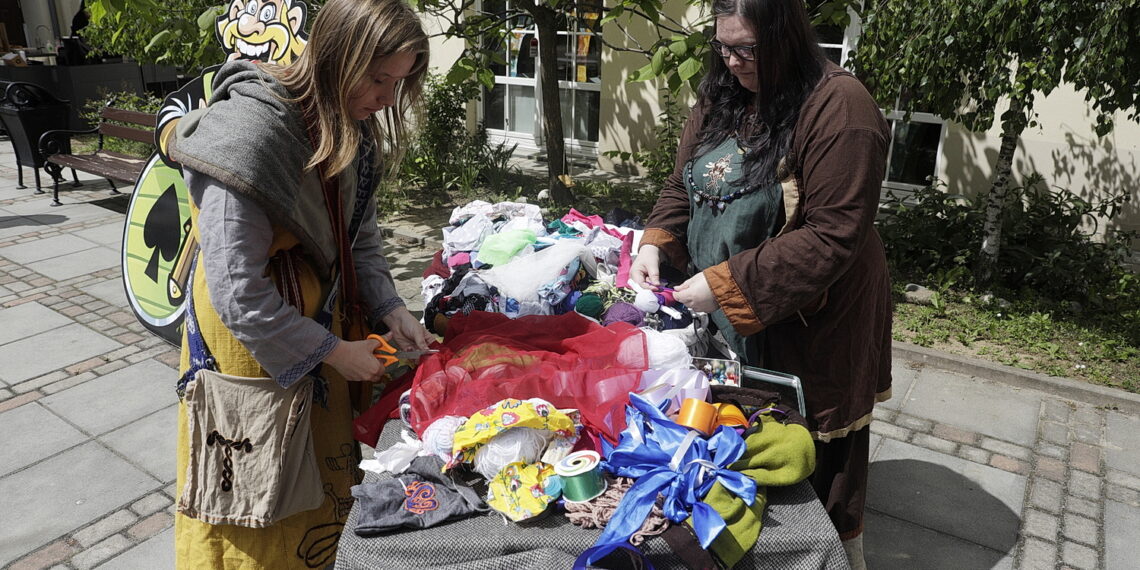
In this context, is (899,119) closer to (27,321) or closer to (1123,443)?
(1123,443)

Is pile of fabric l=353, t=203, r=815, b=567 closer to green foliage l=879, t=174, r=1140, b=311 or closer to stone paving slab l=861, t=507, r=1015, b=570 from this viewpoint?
stone paving slab l=861, t=507, r=1015, b=570

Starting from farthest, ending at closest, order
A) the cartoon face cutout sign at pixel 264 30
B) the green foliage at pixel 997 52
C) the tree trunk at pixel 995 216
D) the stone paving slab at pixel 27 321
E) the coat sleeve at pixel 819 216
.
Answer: the tree trunk at pixel 995 216
the stone paving slab at pixel 27 321
the green foliage at pixel 997 52
the cartoon face cutout sign at pixel 264 30
the coat sleeve at pixel 819 216

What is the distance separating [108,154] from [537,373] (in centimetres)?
840

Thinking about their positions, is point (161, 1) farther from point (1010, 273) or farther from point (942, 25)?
point (1010, 273)

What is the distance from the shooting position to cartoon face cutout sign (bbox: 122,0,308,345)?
3.61m

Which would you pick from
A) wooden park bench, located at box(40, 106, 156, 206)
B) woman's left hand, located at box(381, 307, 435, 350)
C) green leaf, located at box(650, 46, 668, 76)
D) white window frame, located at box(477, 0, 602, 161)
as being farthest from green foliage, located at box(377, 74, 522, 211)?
woman's left hand, located at box(381, 307, 435, 350)

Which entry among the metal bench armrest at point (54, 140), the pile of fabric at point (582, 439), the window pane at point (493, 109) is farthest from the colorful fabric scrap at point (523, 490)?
the window pane at point (493, 109)

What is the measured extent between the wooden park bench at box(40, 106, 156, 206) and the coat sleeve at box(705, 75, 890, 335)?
6685 millimetres

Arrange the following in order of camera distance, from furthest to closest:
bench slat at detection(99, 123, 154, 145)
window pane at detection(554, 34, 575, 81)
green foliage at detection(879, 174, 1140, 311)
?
window pane at detection(554, 34, 575, 81) < bench slat at detection(99, 123, 154, 145) < green foliage at detection(879, 174, 1140, 311)

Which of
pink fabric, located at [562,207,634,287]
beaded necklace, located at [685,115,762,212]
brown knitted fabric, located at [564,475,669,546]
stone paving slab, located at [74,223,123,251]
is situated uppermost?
beaded necklace, located at [685,115,762,212]

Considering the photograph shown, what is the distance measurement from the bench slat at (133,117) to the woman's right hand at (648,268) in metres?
5.95

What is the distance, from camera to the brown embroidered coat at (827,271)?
175 cm

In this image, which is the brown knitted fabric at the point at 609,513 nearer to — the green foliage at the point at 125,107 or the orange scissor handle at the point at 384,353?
the orange scissor handle at the point at 384,353

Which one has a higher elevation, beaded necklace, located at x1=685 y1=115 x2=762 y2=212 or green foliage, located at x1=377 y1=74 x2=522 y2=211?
beaded necklace, located at x1=685 y1=115 x2=762 y2=212
